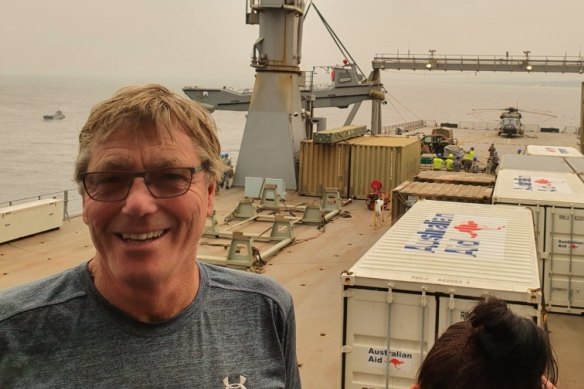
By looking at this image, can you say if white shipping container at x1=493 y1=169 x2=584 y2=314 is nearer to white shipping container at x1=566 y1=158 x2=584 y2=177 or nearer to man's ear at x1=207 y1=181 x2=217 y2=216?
white shipping container at x1=566 y1=158 x2=584 y2=177

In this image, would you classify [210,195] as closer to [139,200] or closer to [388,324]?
[139,200]

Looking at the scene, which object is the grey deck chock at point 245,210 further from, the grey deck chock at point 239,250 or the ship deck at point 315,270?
the grey deck chock at point 239,250

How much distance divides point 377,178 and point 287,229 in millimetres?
7717

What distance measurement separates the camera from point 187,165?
2275 millimetres

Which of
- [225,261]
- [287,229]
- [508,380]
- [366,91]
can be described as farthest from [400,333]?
[366,91]

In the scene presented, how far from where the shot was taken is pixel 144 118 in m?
2.21

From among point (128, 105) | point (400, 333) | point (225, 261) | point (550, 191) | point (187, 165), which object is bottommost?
point (225, 261)

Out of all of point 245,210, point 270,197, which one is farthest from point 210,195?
point 270,197

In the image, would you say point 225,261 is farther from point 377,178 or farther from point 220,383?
point 220,383

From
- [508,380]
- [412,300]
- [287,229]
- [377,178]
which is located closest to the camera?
[508,380]

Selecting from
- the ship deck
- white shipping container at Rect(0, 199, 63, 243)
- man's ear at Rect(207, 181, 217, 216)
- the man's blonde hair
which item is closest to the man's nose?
the man's blonde hair

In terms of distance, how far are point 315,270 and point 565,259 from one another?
242 inches

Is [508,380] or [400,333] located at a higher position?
[508,380]

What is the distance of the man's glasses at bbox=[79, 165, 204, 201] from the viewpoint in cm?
221
